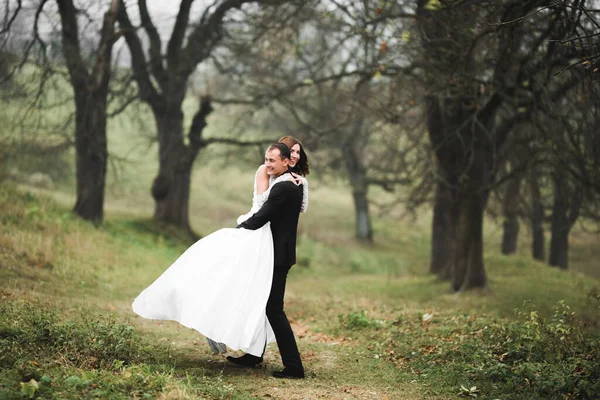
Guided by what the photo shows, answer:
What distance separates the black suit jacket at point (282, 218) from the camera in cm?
644

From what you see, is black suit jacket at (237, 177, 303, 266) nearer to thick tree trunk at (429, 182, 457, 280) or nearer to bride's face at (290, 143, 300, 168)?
bride's face at (290, 143, 300, 168)

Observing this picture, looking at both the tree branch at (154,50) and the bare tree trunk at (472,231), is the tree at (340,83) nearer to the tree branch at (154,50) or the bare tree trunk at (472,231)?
the tree branch at (154,50)

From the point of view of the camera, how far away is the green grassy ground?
220 inches

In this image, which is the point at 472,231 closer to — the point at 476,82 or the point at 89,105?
the point at 476,82

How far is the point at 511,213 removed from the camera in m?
21.6

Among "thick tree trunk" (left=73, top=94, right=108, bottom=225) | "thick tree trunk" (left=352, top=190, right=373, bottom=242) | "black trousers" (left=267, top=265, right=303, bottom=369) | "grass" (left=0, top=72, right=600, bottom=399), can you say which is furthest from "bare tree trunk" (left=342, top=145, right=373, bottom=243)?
"black trousers" (left=267, top=265, right=303, bottom=369)

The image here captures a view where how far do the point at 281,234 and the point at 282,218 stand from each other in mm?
175

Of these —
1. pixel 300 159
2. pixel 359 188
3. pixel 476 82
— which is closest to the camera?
pixel 300 159

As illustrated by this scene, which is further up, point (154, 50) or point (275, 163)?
point (154, 50)

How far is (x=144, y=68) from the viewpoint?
18.2 m

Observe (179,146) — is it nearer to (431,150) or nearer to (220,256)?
(431,150)

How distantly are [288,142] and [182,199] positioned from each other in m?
15.1

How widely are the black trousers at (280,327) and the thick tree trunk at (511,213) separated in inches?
461

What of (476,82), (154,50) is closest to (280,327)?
(476,82)
